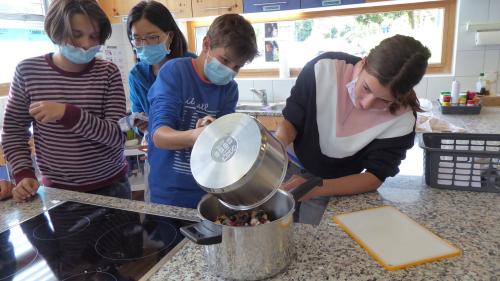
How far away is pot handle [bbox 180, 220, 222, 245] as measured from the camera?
0.54 m

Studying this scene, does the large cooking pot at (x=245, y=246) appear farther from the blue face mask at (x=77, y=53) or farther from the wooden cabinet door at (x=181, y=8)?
the wooden cabinet door at (x=181, y=8)

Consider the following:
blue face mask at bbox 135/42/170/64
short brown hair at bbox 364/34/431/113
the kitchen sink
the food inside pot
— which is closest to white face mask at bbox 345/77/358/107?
short brown hair at bbox 364/34/431/113

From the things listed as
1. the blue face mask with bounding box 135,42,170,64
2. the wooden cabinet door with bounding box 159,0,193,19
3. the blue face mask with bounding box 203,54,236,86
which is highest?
the wooden cabinet door with bounding box 159,0,193,19

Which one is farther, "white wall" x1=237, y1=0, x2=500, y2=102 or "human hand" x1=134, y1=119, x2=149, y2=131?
"white wall" x1=237, y1=0, x2=500, y2=102

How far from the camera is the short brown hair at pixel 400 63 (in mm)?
828

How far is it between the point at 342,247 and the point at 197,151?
0.34 meters

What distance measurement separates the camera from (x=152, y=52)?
130cm

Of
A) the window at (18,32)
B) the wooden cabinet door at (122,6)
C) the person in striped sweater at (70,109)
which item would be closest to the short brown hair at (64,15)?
the person in striped sweater at (70,109)

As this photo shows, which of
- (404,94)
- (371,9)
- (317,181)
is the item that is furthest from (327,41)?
(317,181)

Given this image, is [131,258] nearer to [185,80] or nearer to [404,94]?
[185,80]

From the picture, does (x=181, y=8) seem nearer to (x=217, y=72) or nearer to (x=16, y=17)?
(x=16, y=17)

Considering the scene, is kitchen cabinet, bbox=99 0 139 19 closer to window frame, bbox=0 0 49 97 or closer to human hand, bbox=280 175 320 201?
window frame, bbox=0 0 49 97

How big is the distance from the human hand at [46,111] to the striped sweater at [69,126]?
1.8 inches

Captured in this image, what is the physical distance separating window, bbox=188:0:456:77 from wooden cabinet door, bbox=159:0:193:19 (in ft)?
1.25
